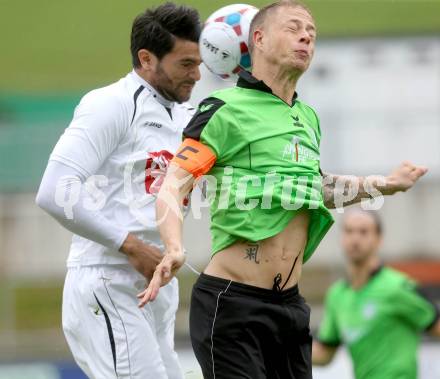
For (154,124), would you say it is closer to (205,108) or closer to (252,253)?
(205,108)

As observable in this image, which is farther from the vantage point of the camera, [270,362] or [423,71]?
[423,71]

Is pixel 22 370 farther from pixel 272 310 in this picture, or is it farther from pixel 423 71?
pixel 423 71

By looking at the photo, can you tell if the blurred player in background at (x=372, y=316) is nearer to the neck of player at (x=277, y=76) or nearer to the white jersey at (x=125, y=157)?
the white jersey at (x=125, y=157)

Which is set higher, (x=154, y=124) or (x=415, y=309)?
(x=154, y=124)

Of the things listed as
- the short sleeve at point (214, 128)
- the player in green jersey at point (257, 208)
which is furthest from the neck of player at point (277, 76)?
the short sleeve at point (214, 128)

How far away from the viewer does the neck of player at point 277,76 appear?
174 inches

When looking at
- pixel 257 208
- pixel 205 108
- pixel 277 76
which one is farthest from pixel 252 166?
pixel 277 76

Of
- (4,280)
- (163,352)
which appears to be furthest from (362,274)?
(4,280)

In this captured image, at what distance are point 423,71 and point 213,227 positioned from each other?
12.1 metres

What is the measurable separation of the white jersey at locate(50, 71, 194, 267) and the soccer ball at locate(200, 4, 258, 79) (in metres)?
0.31

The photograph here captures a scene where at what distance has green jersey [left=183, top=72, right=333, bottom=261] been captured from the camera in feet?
13.9

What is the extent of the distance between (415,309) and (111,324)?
284 cm

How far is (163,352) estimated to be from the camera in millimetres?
4938

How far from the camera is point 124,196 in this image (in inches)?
188
